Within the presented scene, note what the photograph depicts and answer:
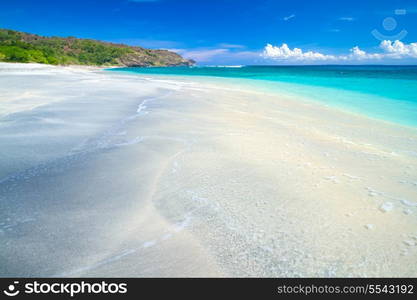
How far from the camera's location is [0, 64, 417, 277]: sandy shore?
2.09 metres

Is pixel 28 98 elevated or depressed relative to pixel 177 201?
elevated

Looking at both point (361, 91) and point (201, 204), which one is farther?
point (361, 91)

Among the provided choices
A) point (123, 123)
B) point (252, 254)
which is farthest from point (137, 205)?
point (123, 123)

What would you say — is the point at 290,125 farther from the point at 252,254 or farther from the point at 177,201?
the point at 252,254

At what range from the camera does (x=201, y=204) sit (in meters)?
2.89

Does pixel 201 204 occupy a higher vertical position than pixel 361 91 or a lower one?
lower

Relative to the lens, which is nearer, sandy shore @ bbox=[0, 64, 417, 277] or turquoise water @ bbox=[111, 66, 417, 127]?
sandy shore @ bbox=[0, 64, 417, 277]

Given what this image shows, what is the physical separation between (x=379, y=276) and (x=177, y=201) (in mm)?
1950

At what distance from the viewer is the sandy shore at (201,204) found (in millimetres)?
2090

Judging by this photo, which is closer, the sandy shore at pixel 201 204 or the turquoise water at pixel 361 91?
the sandy shore at pixel 201 204

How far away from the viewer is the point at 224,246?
7.42ft

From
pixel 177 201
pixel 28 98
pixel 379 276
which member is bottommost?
pixel 379 276

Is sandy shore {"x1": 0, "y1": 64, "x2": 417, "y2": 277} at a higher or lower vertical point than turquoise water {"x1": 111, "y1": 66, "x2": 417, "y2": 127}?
lower

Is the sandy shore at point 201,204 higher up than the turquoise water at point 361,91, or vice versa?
the turquoise water at point 361,91
